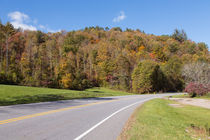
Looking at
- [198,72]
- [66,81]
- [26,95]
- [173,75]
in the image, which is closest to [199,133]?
[26,95]

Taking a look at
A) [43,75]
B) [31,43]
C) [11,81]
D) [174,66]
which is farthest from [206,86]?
[31,43]

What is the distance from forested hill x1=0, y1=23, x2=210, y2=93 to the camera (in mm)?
55906

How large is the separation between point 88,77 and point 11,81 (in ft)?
92.4

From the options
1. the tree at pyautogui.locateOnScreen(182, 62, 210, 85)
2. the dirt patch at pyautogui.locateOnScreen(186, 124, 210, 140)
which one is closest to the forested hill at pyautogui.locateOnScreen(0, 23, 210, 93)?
the tree at pyautogui.locateOnScreen(182, 62, 210, 85)

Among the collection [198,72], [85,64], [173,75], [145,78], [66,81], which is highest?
[85,64]

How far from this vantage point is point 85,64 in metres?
77.2

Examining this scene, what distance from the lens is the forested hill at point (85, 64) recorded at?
55906 millimetres

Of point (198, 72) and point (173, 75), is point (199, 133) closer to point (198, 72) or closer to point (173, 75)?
point (198, 72)

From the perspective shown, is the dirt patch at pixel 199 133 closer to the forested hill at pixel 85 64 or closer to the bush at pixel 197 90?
the bush at pixel 197 90

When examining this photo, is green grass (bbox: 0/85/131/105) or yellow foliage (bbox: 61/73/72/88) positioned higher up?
yellow foliage (bbox: 61/73/72/88)

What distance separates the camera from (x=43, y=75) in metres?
54.8

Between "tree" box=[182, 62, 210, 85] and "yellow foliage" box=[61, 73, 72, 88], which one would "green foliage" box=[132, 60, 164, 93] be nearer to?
"tree" box=[182, 62, 210, 85]

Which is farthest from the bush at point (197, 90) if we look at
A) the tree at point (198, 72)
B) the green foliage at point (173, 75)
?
the green foliage at point (173, 75)

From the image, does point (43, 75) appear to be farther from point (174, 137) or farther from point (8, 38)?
point (174, 137)
